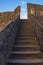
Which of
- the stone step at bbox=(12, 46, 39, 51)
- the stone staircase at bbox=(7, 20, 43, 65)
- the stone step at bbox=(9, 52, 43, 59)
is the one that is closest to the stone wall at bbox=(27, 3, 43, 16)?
the stone staircase at bbox=(7, 20, 43, 65)

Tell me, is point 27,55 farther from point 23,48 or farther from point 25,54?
point 23,48

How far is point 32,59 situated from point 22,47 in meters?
1.04

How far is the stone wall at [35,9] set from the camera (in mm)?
21606

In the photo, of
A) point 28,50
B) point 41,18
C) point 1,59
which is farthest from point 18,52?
point 41,18

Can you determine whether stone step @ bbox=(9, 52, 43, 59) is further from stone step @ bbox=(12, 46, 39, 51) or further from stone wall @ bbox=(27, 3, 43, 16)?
stone wall @ bbox=(27, 3, 43, 16)

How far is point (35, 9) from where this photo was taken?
2272cm

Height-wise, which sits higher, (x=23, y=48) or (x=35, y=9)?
(x=35, y=9)

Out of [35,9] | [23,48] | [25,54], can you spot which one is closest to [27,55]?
[25,54]

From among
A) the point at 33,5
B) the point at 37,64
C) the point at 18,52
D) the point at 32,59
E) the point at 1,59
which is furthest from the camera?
the point at 33,5

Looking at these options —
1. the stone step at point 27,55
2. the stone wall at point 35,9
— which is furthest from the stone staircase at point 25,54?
the stone wall at point 35,9

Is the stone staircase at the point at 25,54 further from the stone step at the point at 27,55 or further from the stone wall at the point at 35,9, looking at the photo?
the stone wall at the point at 35,9

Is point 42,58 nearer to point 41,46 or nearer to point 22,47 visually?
point 41,46

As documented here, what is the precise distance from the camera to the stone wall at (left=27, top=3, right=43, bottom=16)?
21606 millimetres

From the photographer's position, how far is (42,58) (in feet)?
21.8
